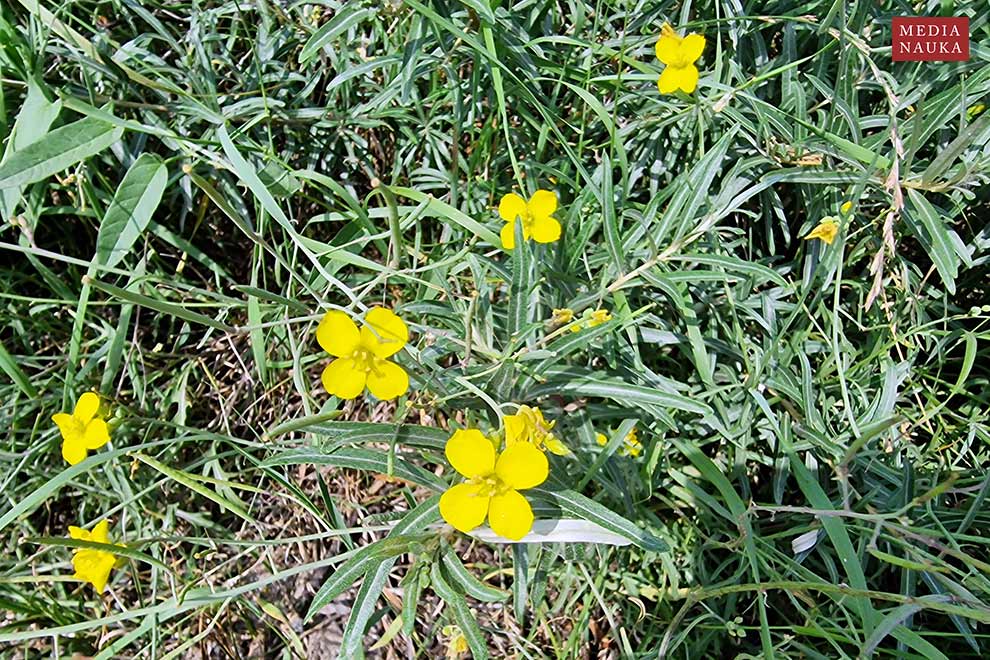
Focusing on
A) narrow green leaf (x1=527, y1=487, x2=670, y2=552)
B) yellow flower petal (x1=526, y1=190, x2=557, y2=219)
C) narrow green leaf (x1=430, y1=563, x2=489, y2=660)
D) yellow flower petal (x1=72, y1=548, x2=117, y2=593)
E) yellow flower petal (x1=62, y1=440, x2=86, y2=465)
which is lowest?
A: yellow flower petal (x1=72, y1=548, x2=117, y2=593)

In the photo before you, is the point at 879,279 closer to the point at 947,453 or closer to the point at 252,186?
the point at 947,453

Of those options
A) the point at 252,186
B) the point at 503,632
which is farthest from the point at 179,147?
the point at 503,632

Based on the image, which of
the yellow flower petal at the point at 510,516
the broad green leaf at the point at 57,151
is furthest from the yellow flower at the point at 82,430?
the yellow flower petal at the point at 510,516

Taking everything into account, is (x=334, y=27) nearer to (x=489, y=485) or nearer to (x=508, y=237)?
(x=508, y=237)

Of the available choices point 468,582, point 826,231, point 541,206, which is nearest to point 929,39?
point 826,231

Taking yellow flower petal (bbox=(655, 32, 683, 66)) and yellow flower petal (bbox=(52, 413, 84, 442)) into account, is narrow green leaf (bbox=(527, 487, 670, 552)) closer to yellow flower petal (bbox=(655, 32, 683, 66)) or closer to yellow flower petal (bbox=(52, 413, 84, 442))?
yellow flower petal (bbox=(655, 32, 683, 66))

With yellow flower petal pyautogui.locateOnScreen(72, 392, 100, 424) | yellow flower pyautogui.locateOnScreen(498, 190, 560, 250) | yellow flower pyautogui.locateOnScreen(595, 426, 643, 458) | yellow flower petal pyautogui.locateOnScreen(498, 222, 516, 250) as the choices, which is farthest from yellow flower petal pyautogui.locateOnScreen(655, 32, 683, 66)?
yellow flower petal pyautogui.locateOnScreen(72, 392, 100, 424)
